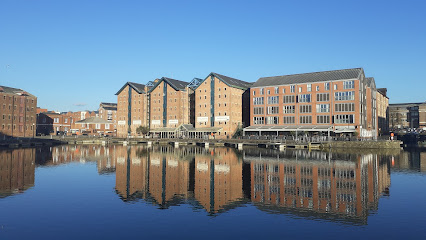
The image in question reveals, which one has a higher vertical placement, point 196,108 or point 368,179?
point 196,108

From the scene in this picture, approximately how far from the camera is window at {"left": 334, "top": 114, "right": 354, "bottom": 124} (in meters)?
86.6

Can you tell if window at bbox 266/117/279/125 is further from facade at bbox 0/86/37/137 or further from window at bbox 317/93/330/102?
facade at bbox 0/86/37/137

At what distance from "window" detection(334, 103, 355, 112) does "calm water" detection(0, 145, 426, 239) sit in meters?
42.8

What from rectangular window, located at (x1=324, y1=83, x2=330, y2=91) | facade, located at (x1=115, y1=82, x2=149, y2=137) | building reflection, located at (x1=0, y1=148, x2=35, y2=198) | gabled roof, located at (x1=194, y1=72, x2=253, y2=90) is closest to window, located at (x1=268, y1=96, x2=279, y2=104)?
gabled roof, located at (x1=194, y1=72, x2=253, y2=90)

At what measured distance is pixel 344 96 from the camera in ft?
290

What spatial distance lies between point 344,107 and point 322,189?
61791 millimetres

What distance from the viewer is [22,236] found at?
18.6m

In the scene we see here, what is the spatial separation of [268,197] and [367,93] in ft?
266

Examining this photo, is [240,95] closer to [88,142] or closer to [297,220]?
[88,142]

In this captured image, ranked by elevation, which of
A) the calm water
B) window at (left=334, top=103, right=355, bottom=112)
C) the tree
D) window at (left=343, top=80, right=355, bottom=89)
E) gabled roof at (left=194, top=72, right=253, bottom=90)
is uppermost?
gabled roof at (left=194, top=72, right=253, bottom=90)

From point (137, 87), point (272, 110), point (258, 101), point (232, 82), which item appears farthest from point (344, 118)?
point (137, 87)

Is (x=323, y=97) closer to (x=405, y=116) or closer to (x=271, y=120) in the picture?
(x=271, y=120)

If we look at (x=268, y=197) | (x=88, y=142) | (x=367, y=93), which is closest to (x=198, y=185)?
(x=268, y=197)

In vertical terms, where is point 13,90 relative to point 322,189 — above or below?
above
